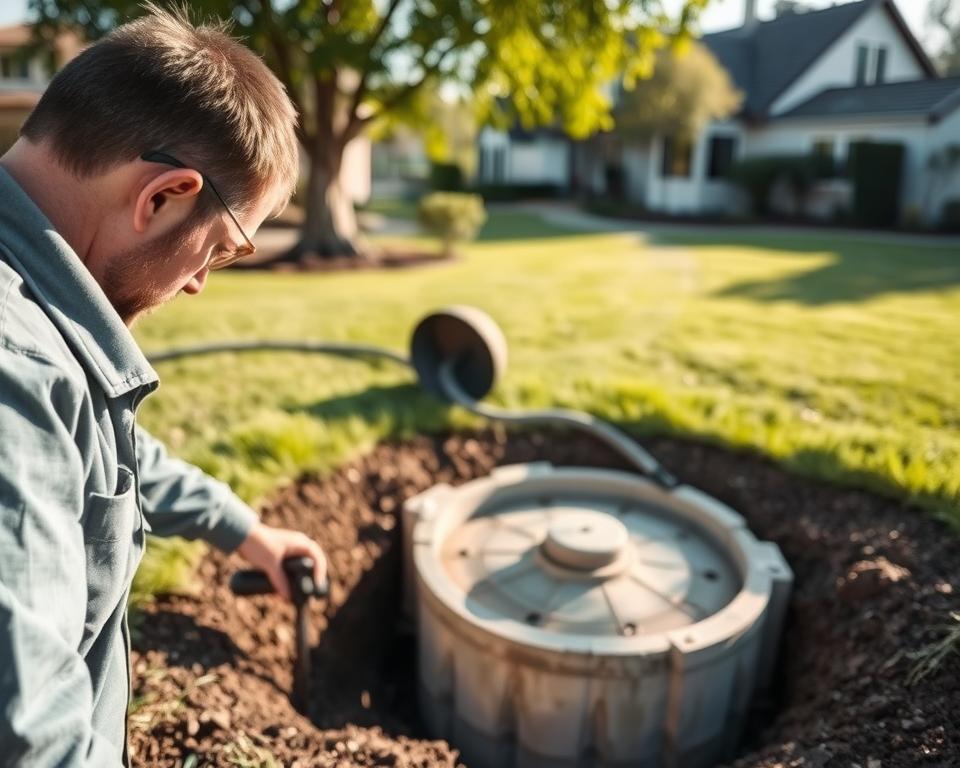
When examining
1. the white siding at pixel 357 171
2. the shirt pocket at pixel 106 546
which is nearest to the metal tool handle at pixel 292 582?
the shirt pocket at pixel 106 546

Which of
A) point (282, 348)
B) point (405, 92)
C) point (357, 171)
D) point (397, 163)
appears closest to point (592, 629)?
point (282, 348)

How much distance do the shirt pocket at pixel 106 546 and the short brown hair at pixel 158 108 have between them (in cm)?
50

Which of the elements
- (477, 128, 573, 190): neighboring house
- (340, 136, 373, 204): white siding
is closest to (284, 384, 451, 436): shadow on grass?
(340, 136, 373, 204): white siding

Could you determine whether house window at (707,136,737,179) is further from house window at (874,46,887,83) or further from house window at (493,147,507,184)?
house window at (493,147,507,184)

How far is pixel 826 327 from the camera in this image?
242 inches

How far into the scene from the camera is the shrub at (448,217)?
39.7ft

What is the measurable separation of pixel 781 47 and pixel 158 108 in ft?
81.0

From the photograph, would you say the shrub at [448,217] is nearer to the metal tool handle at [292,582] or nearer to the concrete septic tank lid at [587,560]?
the concrete septic tank lid at [587,560]

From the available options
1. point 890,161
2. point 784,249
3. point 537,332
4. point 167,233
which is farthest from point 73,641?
point 890,161

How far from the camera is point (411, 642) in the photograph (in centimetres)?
342

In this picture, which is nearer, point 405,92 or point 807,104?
point 405,92

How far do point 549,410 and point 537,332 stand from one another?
7.10ft

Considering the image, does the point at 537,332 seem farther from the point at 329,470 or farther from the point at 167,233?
the point at 167,233

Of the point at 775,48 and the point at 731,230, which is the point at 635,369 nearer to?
the point at 731,230
